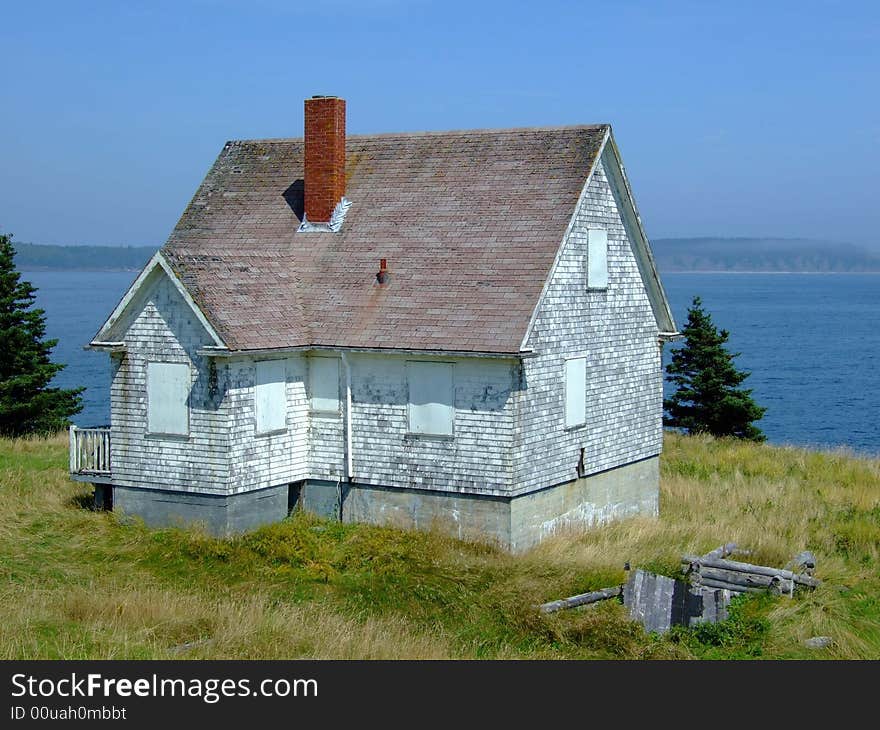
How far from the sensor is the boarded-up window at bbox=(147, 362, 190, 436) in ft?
74.9

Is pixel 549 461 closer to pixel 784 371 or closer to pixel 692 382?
pixel 692 382

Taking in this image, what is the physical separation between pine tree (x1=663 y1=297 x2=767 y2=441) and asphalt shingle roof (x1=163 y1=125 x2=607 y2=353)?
55.3ft

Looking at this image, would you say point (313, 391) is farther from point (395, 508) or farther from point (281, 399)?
point (395, 508)

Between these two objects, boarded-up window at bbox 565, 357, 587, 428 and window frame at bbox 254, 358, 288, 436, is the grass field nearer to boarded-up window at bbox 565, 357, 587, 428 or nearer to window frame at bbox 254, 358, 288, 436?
window frame at bbox 254, 358, 288, 436

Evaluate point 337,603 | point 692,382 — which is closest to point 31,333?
point 692,382

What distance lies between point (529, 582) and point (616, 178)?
31.4ft

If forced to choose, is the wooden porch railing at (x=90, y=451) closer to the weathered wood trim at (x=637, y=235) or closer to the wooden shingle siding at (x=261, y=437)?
the wooden shingle siding at (x=261, y=437)

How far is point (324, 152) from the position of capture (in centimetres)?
2636

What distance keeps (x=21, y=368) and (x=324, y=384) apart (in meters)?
19.0

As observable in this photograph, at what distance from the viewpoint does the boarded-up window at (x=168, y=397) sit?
899 inches

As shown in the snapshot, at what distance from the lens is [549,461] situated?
2328 centimetres

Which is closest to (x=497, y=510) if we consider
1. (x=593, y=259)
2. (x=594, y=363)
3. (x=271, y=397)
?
(x=594, y=363)

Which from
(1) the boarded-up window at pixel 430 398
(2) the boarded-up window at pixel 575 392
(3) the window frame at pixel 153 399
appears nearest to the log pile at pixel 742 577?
(2) the boarded-up window at pixel 575 392

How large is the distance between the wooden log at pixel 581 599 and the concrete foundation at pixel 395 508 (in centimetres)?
329
